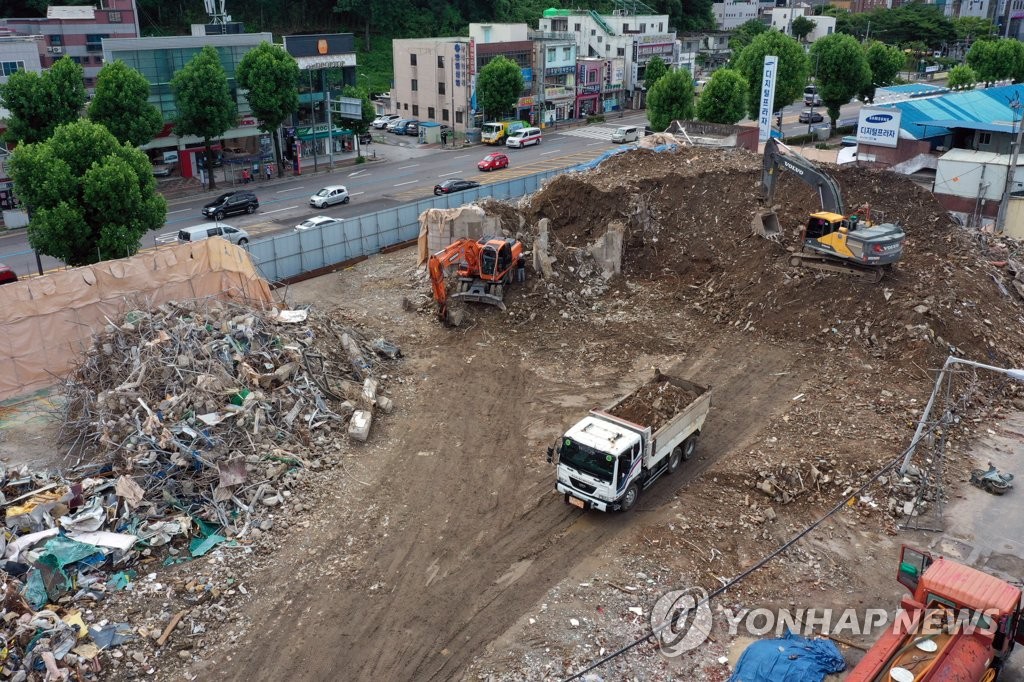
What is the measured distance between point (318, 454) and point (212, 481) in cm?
274

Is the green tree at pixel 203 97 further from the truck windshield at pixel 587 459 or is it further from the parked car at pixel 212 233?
the truck windshield at pixel 587 459

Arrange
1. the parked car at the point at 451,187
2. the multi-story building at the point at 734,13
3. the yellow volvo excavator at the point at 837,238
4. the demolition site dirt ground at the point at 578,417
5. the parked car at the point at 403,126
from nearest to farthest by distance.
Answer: the demolition site dirt ground at the point at 578,417
the yellow volvo excavator at the point at 837,238
the parked car at the point at 451,187
the parked car at the point at 403,126
the multi-story building at the point at 734,13

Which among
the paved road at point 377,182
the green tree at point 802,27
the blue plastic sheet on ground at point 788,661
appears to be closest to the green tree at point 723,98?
the paved road at point 377,182

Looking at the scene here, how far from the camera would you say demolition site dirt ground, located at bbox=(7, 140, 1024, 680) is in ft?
50.1

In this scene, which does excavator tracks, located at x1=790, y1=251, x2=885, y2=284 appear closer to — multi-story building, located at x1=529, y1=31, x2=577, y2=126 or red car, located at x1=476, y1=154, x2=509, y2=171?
red car, located at x1=476, y1=154, x2=509, y2=171

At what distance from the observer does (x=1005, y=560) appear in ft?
56.1

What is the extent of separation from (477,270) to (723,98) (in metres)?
37.8

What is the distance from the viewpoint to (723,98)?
59.2m

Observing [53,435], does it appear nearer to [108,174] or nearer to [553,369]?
[108,174]

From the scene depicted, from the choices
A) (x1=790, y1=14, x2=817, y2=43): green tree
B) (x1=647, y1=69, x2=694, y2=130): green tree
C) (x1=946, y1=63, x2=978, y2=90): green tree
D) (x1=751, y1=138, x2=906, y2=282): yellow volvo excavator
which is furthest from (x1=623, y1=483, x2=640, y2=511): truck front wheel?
(x1=790, y1=14, x2=817, y2=43): green tree

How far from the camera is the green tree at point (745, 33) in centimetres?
10729

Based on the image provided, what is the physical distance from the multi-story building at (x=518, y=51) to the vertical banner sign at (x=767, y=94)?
70.0ft

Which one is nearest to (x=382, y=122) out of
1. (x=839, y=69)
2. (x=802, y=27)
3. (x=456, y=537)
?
(x=839, y=69)

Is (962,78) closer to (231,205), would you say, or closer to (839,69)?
(839,69)
